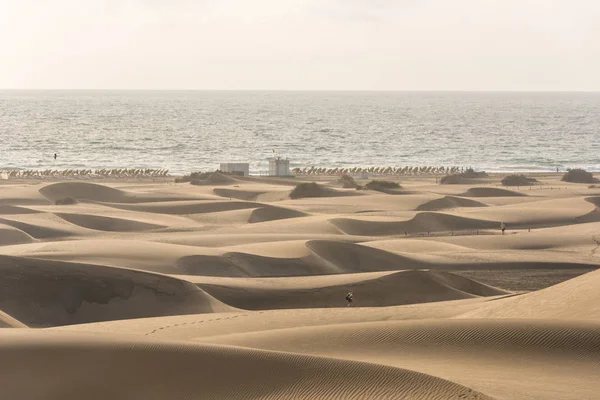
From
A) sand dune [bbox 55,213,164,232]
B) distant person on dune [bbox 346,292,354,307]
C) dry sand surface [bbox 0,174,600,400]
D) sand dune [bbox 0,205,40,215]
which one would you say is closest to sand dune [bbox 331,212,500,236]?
dry sand surface [bbox 0,174,600,400]

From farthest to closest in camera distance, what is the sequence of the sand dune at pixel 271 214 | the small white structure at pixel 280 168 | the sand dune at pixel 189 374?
the small white structure at pixel 280 168 < the sand dune at pixel 271 214 < the sand dune at pixel 189 374

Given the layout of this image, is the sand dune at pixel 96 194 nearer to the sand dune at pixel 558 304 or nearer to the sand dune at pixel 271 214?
the sand dune at pixel 271 214

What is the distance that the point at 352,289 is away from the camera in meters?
23.0

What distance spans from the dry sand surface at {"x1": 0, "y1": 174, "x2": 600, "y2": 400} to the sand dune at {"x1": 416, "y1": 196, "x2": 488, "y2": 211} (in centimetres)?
17

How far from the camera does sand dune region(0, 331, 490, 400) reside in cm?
1103

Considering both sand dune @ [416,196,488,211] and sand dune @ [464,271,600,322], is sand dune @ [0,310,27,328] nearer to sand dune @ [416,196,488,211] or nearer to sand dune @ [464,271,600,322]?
sand dune @ [464,271,600,322]

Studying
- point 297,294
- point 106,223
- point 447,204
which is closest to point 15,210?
point 106,223

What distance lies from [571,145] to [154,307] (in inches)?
3329

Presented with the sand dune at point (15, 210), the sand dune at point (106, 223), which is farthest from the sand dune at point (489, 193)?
the sand dune at point (15, 210)

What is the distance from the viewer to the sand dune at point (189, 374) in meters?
11.0

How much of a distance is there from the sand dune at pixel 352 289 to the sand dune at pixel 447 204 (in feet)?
58.2

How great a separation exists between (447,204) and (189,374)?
31602 millimetres

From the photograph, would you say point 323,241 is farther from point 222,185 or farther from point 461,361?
point 222,185

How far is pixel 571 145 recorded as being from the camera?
101 meters
